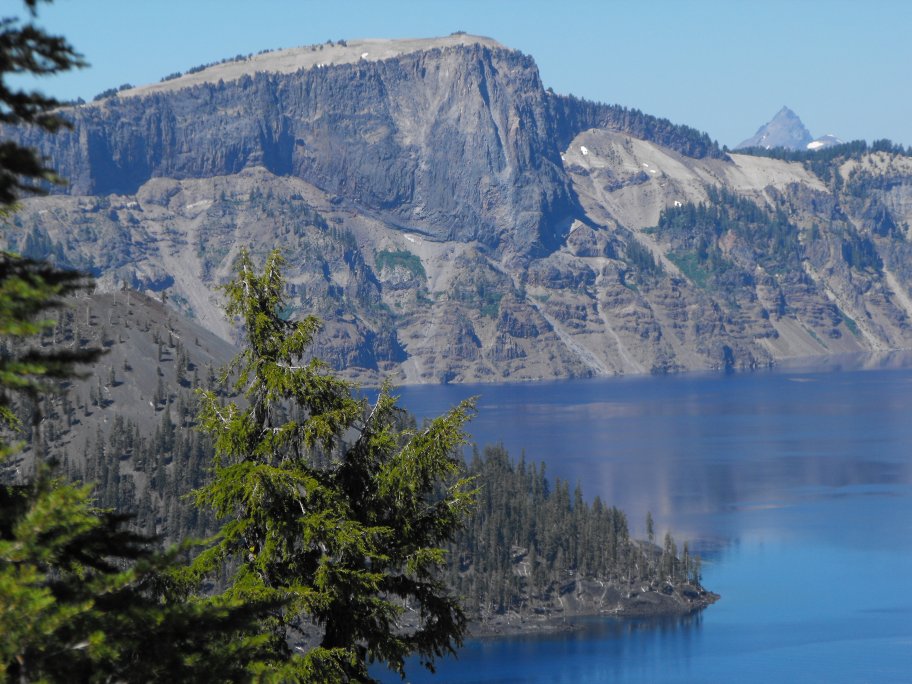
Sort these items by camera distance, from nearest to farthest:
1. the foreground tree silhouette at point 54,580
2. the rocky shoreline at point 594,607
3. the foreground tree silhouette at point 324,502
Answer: the foreground tree silhouette at point 54,580 < the foreground tree silhouette at point 324,502 < the rocky shoreline at point 594,607

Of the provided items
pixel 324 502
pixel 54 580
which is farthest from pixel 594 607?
pixel 54 580

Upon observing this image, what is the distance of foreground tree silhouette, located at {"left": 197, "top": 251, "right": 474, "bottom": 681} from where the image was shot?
20875mm

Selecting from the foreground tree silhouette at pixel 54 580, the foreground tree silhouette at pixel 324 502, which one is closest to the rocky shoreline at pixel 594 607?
the foreground tree silhouette at pixel 324 502

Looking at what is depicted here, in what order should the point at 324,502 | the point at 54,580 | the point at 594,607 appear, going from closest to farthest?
the point at 54,580, the point at 324,502, the point at 594,607

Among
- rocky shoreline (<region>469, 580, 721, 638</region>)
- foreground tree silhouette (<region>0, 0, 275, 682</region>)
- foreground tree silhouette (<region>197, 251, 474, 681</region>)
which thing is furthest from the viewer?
rocky shoreline (<region>469, 580, 721, 638</region>)

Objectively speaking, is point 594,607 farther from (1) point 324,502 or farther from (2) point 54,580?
(2) point 54,580

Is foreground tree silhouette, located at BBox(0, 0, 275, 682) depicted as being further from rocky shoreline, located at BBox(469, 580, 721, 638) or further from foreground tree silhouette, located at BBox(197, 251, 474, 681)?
rocky shoreline, located at BBox(469, 580, 721, 638)

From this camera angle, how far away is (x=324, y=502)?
21750 mm

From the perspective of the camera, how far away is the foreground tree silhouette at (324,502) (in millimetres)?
20875

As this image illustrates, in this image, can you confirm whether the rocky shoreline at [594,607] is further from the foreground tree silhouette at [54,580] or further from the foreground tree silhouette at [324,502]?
the foreground tree silhouette at [54,580]

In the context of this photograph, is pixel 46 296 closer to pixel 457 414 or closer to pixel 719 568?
pixel 457 414

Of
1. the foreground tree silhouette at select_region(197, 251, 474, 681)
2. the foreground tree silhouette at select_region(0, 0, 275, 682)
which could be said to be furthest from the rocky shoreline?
the foreground tree silhouette at select_region(0, 0, 275, 682)

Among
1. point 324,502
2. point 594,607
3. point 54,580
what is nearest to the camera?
point 54,580

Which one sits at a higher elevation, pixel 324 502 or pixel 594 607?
pixel 324 502
